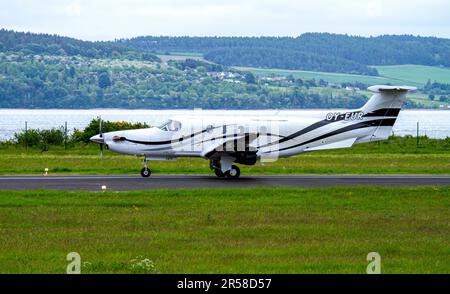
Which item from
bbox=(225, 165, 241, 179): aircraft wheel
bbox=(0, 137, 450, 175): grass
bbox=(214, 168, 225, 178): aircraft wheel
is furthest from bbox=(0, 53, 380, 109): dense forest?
bbox=(225, 165, 241, 179): aircraft wheel

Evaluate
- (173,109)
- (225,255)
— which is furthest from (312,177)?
(173,109)

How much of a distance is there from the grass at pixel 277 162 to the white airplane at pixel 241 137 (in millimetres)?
2949

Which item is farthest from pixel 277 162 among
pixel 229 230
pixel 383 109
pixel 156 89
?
pixel 156 89

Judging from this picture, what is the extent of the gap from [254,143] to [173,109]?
128 m

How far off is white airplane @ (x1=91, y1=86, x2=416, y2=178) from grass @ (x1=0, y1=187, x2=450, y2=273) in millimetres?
5871

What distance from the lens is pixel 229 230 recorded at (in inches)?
807

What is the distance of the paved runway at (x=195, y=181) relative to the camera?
31656 mm

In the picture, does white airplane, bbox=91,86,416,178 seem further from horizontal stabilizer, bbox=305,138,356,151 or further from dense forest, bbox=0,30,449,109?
dense forest, bbox=0,30,449,109

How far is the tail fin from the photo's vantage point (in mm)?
36844

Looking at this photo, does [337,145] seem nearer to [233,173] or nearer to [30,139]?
[233,173]

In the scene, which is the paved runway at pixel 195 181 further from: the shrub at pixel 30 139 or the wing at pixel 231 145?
the shrub at pixel 30 139
